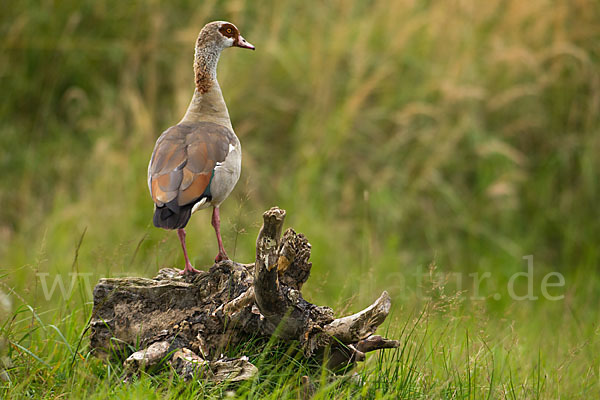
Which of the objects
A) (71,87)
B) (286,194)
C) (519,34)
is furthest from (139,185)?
(519,34)

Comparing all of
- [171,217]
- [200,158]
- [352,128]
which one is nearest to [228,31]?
[200,158]

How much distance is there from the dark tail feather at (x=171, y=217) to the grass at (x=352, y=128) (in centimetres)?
252

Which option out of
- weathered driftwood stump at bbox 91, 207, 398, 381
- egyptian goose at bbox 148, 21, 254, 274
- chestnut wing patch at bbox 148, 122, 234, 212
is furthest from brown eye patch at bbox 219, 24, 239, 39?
weathered driftwood stump at bbox 91, 207, 398, 381

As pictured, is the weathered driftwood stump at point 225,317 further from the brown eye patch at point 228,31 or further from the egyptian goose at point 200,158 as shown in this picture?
the brown eye patch at point 228,31

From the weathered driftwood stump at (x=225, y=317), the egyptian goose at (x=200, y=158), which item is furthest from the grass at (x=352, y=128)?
the weathered driftwood stump at (x=225, y=317)

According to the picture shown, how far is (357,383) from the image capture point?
3.29m

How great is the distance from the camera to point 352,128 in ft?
23.8

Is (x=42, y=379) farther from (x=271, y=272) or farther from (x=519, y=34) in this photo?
(x=519, y=34)

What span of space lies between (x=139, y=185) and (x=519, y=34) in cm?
428

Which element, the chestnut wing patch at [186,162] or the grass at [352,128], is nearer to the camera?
the chestnut wing patch at [186,162]

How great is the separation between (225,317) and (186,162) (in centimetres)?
74

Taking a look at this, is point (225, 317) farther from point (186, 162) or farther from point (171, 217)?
point (186, 162)

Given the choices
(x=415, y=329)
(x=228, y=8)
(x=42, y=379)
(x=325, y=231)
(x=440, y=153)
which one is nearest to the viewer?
(x=42, y=379)

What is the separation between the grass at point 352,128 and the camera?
6531 mm
